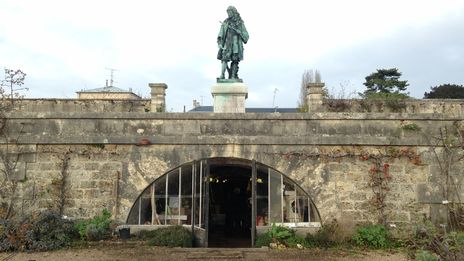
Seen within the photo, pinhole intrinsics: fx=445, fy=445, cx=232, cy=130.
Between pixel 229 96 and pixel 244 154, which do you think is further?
pixel 229 96

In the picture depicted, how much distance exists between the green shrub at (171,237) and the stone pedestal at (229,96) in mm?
4646

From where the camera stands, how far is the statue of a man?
13617 mm

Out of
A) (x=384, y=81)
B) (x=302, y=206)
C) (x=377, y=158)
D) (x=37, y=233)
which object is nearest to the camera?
(x=37, y=233)

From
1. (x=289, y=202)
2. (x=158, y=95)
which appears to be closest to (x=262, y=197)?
(x=289, y=202)

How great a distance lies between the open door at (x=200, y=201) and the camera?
1027 centimetres

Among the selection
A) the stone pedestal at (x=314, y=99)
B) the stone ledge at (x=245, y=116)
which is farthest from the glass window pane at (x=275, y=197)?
the stone pedestal at (x=314, y=99)

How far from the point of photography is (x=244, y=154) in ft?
34.4

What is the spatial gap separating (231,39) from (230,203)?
22.4 feet

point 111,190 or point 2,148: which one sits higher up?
point 2,148

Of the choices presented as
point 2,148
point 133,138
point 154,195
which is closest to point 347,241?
point 154,195

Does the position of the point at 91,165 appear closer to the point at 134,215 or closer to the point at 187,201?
the point at 134,215

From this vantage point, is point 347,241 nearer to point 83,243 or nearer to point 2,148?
point 83,243

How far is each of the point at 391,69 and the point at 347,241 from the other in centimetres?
2456

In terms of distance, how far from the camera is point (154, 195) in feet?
34.9
